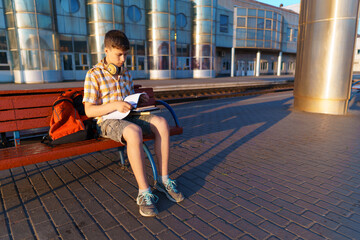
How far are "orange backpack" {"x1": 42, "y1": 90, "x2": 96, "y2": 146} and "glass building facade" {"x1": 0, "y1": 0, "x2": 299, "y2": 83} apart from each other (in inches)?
846

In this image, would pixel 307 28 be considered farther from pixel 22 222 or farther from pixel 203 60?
pixel 203 60

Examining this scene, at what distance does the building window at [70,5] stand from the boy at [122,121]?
23.6 metres

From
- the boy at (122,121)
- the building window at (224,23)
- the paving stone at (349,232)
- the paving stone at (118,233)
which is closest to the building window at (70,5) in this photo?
the building window at (224,23)

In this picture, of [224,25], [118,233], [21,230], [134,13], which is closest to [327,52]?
[118,233]

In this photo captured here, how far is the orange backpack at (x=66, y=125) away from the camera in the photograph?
8.96 feet

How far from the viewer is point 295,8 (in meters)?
64.6

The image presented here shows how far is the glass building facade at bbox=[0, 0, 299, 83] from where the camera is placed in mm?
21047

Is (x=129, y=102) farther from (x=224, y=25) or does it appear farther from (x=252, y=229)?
(x=224, y=25)

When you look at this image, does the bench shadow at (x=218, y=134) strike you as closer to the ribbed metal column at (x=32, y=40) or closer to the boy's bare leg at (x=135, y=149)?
the boy's bare leg at (x=135, y=149)

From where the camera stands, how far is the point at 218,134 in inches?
214

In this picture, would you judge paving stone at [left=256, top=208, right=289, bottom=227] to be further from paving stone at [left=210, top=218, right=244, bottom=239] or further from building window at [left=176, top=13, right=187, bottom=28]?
building window at [left=176, top=13, right=187, bottom=28]

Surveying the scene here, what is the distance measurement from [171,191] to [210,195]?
17.0 inches

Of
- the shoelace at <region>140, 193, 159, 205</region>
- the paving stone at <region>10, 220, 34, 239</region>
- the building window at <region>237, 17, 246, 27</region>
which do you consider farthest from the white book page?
the building window at <region>237, 17, 246, 27</region>

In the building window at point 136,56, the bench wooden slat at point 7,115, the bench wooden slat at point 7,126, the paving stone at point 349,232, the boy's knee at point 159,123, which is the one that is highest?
the building window at point 136,56
